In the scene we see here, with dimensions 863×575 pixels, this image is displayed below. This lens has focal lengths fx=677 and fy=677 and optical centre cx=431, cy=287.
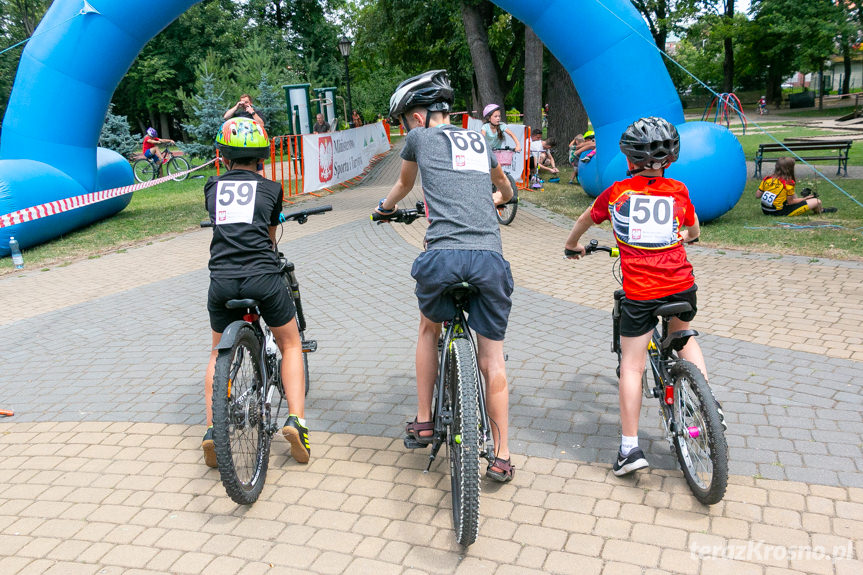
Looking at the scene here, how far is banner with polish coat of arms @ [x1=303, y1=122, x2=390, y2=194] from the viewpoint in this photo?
16.4 m

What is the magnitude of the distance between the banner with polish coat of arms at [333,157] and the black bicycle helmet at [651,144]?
13.3m

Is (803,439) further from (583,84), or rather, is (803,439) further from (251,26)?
(251,26)

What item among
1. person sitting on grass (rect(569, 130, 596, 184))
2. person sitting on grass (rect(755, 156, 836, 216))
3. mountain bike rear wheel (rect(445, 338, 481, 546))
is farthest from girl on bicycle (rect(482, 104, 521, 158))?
mountain bike rear wheel (rect(445, 338, 481, 546))

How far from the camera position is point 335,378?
5.11m

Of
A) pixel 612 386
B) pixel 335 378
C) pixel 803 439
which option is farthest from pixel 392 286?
pixel 803 439

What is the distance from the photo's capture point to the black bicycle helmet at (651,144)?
325 centimetres

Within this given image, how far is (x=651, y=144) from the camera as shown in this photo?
324 centimetres

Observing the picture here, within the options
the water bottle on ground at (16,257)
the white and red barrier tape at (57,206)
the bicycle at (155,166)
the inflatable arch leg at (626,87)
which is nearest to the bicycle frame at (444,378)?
the inflatable arch leg at (626,87)

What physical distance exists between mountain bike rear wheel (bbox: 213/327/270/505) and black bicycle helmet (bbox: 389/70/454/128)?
4.58 feet

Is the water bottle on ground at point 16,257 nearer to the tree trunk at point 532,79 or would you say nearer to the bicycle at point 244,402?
the bicycle at point 244,402

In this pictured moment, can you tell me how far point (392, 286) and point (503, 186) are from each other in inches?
163

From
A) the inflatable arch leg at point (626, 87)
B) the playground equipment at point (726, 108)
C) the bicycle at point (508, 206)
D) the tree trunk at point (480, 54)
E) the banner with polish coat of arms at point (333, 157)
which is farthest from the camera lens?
the tree trunk at point (480, 54)

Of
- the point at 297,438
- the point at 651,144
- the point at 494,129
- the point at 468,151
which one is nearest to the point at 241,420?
the point at 297,438

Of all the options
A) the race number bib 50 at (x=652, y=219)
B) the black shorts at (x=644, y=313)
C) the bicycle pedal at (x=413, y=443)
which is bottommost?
the bicycle pedal at (x=413, y=443)
